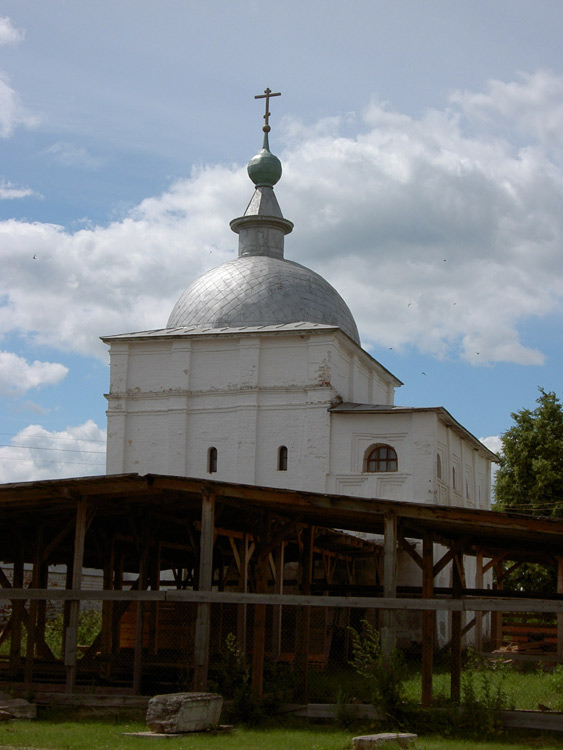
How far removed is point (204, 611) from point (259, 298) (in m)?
19.2

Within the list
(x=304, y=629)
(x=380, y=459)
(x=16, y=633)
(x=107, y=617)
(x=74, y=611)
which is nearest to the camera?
(x=74, y=611)

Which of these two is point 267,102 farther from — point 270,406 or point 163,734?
point 163,734

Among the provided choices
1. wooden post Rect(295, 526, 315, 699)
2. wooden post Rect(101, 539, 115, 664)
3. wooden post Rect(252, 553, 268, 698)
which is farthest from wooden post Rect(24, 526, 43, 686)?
wooden post Rect(295, 526, 315, 699)

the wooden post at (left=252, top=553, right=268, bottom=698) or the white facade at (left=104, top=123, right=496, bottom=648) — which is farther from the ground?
the white facade at (left=104, top=123, right=496, bottom=648)

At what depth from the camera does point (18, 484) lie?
48.2 feet

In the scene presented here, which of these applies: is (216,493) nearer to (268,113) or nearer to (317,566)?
(317,566)

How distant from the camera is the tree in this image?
38.8m

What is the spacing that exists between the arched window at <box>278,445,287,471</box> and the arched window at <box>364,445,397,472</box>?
8.21ft

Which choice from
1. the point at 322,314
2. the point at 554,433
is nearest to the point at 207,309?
the point at 322,314

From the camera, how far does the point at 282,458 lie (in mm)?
30188

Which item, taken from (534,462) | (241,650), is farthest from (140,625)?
(534,462)

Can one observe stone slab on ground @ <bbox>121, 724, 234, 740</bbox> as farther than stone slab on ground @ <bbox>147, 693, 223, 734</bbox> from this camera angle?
No

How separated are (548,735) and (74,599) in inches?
273

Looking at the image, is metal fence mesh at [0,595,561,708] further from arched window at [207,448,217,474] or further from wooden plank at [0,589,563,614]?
arched window at [207,448,217,474]
